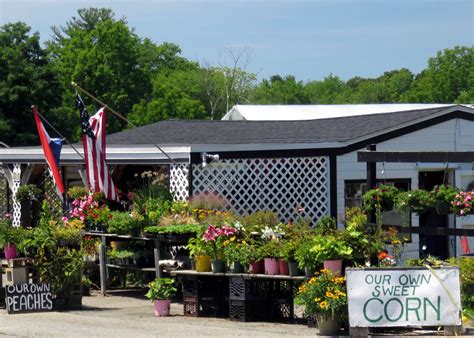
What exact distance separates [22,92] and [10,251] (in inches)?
1302

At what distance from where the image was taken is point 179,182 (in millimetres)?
19156

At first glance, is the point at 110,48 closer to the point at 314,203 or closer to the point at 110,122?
the point at 110,122

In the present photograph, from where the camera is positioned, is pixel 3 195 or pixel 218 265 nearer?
pixel 218 265

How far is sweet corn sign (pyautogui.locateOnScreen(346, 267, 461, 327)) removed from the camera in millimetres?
12695

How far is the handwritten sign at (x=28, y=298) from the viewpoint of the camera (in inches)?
620

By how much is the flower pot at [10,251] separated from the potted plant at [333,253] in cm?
537

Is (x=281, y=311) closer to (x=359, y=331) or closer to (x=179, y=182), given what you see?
(x=359, y=331)

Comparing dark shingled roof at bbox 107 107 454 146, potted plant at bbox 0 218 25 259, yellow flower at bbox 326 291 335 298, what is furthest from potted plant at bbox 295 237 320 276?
dark shingled roof at bbox 107 107 454 146

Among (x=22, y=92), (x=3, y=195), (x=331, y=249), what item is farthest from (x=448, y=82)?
(x=331, y=249)

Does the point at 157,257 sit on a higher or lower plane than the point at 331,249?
lower

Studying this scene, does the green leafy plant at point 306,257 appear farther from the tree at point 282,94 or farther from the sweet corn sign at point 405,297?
the tree at point 282,94

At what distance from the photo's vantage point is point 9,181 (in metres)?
24.3

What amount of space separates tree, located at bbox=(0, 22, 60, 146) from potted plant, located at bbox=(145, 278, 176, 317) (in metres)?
32.7

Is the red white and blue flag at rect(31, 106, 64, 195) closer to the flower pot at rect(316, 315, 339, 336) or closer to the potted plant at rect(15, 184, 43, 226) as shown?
the potted plant at rect(15, 184, 43, 226)
